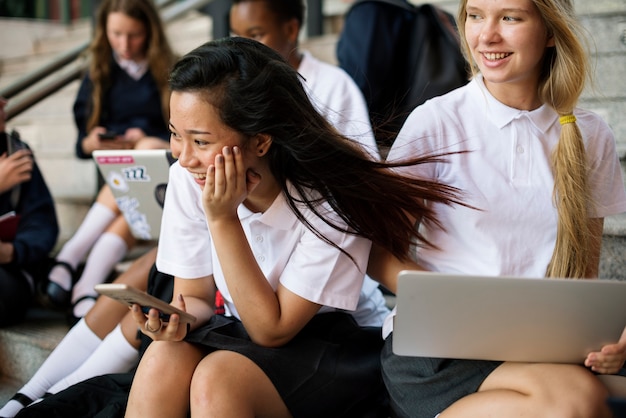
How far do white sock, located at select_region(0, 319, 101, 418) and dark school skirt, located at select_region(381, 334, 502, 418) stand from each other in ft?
2.56

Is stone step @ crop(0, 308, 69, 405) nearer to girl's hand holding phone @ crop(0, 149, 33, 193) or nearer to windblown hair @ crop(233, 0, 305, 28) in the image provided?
girl's hand holding phone @ crop(0, 149, 33, 193)

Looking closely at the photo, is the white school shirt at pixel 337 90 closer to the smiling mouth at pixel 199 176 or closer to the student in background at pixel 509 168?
the student in background at pixel 509 168

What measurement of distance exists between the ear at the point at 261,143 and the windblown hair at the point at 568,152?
1.62ft

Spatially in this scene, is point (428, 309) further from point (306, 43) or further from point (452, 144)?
point (306, 43)

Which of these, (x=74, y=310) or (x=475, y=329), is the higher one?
(x=475, y=329)

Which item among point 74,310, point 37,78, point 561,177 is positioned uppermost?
point 561,177

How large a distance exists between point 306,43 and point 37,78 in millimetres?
1066

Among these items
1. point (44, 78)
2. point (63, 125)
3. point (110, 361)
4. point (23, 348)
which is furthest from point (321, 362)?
point (63, 125)

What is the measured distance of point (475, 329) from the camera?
108 centimetres

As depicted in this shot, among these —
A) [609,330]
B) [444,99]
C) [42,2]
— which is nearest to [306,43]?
[444,99]

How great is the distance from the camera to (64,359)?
1.70 meters

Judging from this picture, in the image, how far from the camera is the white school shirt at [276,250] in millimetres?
1268

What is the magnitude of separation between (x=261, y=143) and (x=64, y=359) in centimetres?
80

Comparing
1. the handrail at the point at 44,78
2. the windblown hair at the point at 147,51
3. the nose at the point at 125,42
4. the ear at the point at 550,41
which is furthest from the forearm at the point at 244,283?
the handrail at the point at 44,78
